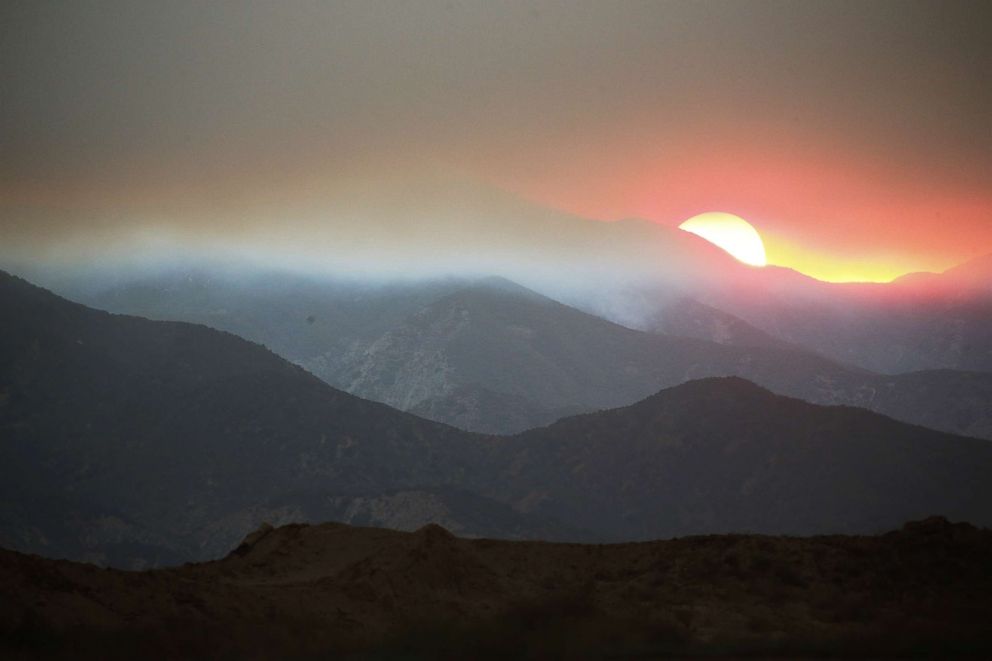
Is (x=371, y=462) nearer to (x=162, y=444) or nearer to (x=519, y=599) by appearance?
(x=162, y=444)

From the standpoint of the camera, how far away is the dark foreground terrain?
3341 cm

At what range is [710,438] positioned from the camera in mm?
155000

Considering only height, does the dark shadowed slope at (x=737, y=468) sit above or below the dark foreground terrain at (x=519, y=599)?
above

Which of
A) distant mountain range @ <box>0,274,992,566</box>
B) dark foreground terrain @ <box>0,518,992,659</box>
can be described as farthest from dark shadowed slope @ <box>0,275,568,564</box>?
dark foreground terrain @ <box>0,518,992,659</box>

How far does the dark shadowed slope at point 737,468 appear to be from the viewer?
136000mm

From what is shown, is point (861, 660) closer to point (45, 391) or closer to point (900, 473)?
point (900, 473)

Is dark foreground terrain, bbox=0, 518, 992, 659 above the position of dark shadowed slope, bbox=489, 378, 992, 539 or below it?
below

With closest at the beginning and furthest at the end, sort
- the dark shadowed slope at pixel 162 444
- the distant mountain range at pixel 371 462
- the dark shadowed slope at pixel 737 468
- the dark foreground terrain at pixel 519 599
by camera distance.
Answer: the dark foreground terrain at pixel 519 599 → the dark shadowed slope at pixel 737 468 → the distant mountain range at pixel 371 462 → the dark shadowed slope at pixel 162 444

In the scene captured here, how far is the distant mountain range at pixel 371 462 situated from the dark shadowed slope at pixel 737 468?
262 millimetres

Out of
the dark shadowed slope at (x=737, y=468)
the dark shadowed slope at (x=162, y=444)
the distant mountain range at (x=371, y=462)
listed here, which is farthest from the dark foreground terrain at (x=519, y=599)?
the dark shadowed slope at (x=737, y=468)

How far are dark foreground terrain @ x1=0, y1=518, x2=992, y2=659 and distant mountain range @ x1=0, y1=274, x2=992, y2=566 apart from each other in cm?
8782

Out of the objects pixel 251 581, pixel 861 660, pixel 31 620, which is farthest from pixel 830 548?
pixel 31 620

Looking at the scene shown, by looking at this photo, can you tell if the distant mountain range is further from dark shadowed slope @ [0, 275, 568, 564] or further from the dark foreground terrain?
the dark foreground terrain

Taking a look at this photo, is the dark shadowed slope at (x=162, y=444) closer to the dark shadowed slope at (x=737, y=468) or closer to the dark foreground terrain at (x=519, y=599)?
the dark shadowed slope at (x=737, y=468)
